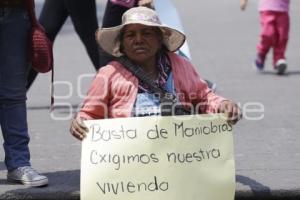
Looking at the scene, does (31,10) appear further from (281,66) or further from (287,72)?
(287,72)

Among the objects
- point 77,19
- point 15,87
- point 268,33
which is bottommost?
point 268,33

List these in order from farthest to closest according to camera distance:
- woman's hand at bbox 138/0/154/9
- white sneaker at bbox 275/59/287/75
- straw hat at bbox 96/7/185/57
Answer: white sneaker at bbox 275/59/287/75
woman's hand at bbox 138/0/154/9
straw hat at bbox 96/7/185/57

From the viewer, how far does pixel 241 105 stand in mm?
8609

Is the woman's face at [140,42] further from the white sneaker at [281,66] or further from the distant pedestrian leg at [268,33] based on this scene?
the distant pedestrian leg at [268,33]

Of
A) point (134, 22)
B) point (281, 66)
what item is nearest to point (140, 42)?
point (134, 22)

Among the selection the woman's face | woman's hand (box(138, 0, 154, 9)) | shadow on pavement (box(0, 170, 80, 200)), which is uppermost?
woman's hand (box(138, 0, 154, 9))

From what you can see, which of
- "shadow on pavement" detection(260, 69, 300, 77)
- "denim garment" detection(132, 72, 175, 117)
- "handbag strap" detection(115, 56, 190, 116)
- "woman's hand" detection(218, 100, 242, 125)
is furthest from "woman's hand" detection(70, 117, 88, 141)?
"shadow on pavement" detection(260, 69, 300, 77)

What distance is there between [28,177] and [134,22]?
101 cm

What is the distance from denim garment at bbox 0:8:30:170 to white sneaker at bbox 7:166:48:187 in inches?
1.5

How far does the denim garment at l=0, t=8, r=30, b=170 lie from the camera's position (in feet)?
18.1

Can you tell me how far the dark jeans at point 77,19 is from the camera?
7895 millimetres

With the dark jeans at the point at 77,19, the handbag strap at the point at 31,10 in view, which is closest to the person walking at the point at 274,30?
the dark jeans at the point at 77,19

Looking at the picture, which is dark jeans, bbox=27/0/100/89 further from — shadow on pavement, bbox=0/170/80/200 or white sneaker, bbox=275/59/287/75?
A: white sneaker, bbox=275/59/287/75

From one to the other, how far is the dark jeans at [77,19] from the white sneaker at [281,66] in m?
2.90
